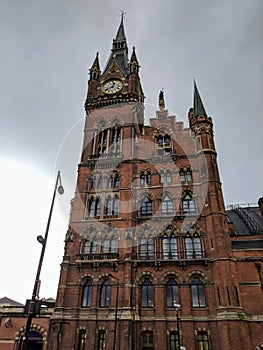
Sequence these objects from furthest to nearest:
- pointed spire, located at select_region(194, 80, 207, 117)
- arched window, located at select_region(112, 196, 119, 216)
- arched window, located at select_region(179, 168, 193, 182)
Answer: pointed spire, located at select_region(194, 80, 207, 117)
arched window, located at select_region(179, 168, 193, 182)
arched window, located at select_region(112, 196, 119, 216)

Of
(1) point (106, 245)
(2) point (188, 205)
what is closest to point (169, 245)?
(2) point (188, 205)

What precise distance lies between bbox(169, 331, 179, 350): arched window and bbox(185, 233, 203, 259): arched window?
6.44 m

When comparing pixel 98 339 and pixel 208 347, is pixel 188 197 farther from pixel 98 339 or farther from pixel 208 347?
pixel 98 339

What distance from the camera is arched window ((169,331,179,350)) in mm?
22641

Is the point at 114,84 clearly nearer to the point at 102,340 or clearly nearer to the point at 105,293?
the point at 105,293

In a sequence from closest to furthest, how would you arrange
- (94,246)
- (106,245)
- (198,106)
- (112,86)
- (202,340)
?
1. (202,340)
2. (106,245)
3. (94,246)
4. (198,106)
5. (112,86)

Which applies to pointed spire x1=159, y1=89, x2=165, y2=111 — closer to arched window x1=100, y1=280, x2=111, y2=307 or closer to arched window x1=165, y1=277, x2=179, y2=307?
arched window x1=165, y1=277, x2=179, y2=307

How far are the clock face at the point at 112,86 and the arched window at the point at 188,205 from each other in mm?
19196

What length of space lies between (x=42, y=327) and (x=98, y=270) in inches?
323

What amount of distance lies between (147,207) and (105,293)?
30.4 ft

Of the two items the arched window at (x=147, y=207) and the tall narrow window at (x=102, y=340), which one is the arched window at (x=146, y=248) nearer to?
the arched window at (x=147, y=207)

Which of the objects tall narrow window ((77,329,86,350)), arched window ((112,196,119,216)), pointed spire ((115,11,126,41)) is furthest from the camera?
pointed spire ((115,11,126,41))

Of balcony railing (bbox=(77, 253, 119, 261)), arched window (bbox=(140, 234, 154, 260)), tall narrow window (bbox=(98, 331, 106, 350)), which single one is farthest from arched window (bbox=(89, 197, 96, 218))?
tall narrow window (bbox=(98, 331, 106, 350))

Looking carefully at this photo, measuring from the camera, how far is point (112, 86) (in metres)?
40.5
